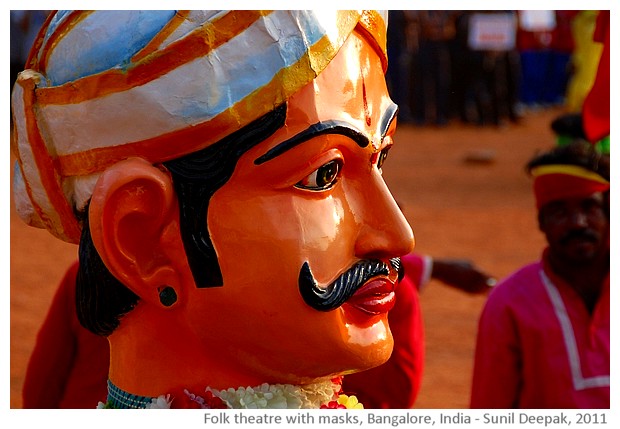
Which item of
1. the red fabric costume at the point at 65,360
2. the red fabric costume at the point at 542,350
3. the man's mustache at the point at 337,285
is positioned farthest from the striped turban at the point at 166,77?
the red fabric costume at the point at 542,350

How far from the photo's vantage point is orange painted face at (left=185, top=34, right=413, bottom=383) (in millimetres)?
2230

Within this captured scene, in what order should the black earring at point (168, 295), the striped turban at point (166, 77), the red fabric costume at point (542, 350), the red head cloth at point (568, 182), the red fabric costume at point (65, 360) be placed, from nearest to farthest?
the striped turban at point (166, 77)
the black earring at point (168, 295)
the red fabric costume at point (65, 360)
the red fabric costume at point (542, 350)
the red head cloth at point (568, 182)

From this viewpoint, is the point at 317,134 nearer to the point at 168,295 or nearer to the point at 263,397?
the point at 168,295

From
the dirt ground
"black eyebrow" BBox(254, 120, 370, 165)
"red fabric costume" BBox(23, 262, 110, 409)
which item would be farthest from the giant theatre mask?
the dirt ground

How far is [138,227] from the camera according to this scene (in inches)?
90.7

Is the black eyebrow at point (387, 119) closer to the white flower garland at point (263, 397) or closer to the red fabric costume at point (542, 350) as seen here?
the white flower garland at point (263, 397)

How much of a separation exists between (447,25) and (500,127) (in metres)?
2.02

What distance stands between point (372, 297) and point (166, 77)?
61 centimetres

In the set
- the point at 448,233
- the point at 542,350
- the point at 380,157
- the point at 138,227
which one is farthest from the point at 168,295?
the point at 448,233

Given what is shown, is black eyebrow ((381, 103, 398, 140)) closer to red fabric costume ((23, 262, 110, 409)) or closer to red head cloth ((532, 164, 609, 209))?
Answer: red fabric costume ((23, 262, 110, 409))

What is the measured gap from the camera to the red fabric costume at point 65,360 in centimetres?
356

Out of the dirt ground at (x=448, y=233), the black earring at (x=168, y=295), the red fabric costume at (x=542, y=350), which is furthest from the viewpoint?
the dirt ground at (x=448, y=233)

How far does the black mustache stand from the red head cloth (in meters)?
0.14

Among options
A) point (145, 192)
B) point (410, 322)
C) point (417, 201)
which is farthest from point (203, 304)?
point (417, 201)
